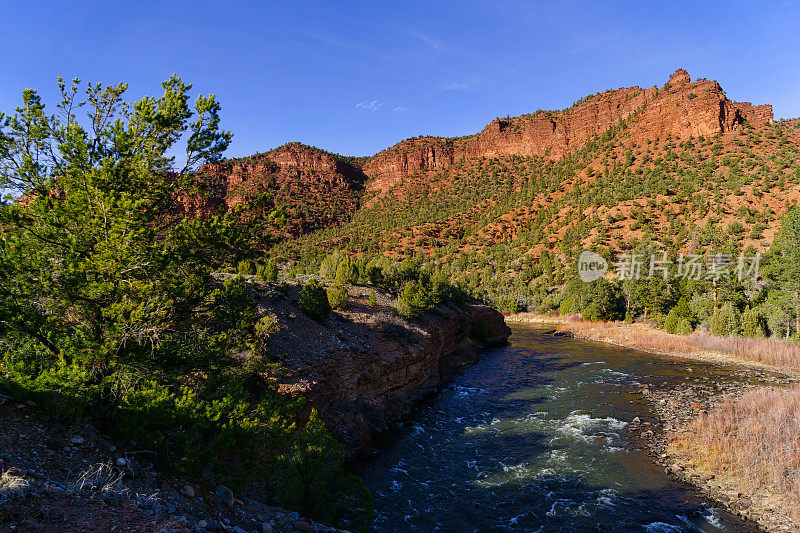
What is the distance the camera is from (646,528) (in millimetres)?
9445

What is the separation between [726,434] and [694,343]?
22.0 metres

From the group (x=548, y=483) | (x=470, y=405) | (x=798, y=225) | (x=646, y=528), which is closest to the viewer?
(x=646, y=528)

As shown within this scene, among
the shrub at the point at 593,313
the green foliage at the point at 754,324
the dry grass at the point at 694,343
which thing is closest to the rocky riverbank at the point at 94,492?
the dry grass at the point at 694,343

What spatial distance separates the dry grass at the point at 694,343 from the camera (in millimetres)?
→ 25000

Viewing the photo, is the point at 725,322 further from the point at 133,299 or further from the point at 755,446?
the point at 133,299

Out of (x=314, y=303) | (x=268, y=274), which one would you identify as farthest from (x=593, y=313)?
(x=268, y=274)

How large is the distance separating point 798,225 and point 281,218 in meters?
38.2

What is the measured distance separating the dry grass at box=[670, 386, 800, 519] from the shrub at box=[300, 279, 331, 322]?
15.1 meters

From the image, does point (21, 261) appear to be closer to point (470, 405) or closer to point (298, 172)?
point (470, 405)

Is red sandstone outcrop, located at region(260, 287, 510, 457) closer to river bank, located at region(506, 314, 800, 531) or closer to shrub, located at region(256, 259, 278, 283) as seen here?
shrub, located at region(256, 259, 278, 283)

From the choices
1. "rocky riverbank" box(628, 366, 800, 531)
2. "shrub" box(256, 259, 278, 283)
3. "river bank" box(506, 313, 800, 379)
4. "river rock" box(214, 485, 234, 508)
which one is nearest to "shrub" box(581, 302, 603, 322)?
"river bank" box(506, 313, 800, 379)

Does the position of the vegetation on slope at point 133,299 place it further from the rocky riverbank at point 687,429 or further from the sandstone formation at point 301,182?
the sandstone formation at point 301,182

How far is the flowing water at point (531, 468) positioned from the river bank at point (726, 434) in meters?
0.64

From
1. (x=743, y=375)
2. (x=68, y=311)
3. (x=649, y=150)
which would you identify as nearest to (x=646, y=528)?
(x=68, y=311)
